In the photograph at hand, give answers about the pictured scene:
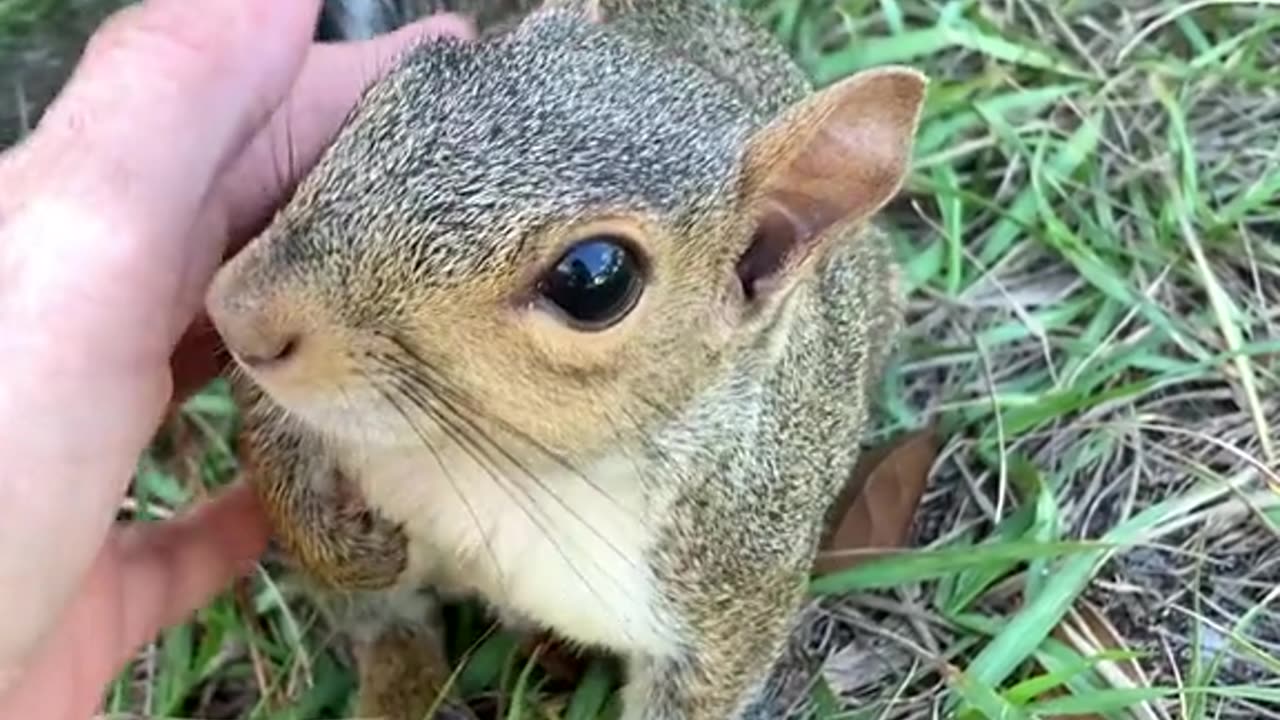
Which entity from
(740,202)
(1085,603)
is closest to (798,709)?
(1085,603)

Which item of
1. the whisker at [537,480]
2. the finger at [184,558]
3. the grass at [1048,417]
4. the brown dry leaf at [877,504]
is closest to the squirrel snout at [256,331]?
the whisker at [537,480]

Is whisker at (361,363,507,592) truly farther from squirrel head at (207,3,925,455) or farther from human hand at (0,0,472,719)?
human hand at (0,0,472,719)

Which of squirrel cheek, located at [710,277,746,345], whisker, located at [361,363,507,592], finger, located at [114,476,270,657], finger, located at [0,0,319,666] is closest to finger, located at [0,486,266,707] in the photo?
finger, located at [114,476,270,657]

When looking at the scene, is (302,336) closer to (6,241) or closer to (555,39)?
(6,241)

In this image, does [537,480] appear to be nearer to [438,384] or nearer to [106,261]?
[438,384]

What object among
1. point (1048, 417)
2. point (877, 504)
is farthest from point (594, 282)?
point (1048, 417)
